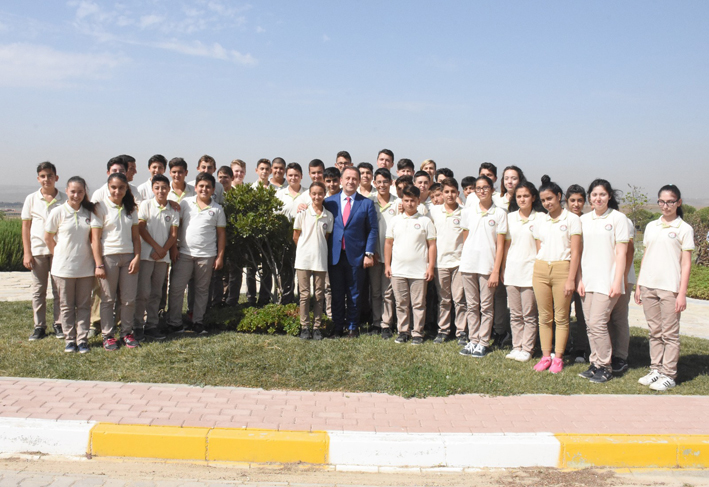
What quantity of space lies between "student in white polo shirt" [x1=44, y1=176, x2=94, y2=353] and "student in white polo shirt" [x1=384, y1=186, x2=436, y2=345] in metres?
3.47

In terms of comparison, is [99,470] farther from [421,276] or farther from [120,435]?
[421,276]

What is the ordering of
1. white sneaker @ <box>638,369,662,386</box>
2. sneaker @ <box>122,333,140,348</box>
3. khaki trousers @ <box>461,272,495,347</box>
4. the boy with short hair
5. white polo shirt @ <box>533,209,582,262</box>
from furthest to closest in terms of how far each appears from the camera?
the boy with short hair
khaki trousers @ <box>461,272,495,347</box>
sneaker @ <box>122,333,140,348</box>
white polo shirt @ <box>533,209,582,262</box>
white sneaker @ <box>638,369,662,386</box>

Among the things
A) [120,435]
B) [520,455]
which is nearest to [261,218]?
[120,435]

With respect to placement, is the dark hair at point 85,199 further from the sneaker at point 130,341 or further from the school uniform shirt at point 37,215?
the sneaker at point 130,341

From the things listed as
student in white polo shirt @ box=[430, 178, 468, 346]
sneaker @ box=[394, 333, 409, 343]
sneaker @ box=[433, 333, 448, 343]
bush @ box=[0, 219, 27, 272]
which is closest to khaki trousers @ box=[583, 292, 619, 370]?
student in white polo shirt @ box=[430, 178, 468, 346]

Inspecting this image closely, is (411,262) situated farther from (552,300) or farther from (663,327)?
(663,327)

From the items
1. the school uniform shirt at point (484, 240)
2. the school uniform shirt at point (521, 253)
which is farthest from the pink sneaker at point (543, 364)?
the school uniform shirt at point (484, 240)

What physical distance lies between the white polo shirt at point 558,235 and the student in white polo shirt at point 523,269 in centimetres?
17

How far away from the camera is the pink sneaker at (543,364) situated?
237 inches

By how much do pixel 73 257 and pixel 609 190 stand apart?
18.9 feet

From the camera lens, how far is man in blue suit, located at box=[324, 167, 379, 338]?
23.2 ft

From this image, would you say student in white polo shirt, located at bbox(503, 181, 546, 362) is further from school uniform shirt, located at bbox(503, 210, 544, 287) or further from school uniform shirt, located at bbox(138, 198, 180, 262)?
school uniform shirt, located at bbox(138, 198, 180, 262)

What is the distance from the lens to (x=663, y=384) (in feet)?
18.3

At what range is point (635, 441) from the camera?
14.1ft
